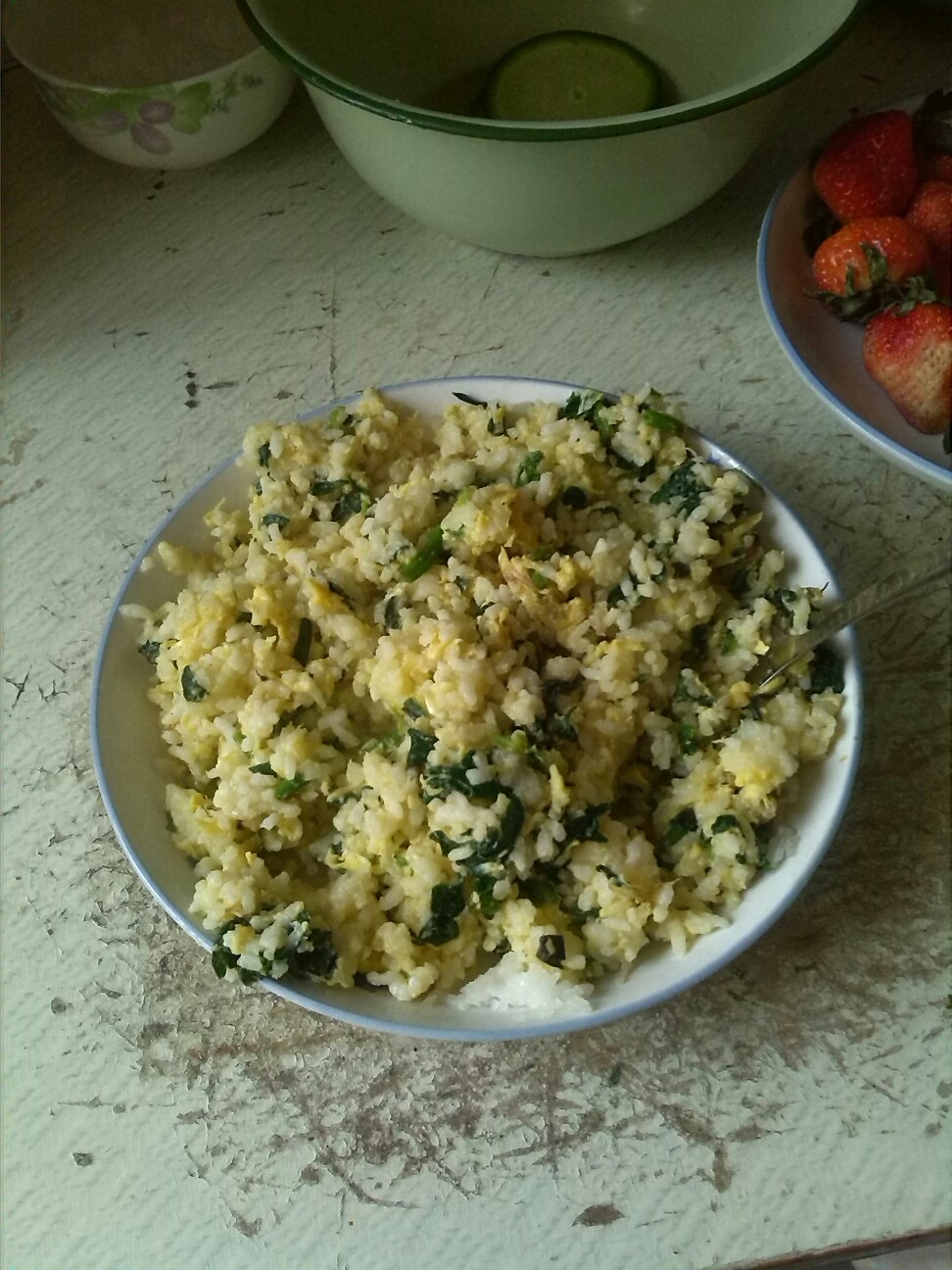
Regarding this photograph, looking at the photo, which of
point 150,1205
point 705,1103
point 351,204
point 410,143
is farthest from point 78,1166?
point 351,204

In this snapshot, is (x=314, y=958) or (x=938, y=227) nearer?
(x=314, y=958)

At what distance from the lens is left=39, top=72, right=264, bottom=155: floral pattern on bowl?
3.88 feet

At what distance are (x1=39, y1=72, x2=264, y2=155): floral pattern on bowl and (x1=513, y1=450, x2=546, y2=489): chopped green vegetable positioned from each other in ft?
2.15

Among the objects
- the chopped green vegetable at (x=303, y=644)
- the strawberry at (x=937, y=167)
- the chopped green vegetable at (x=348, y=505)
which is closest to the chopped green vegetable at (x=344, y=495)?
the chopped green vegetable at (x=348, y=505)

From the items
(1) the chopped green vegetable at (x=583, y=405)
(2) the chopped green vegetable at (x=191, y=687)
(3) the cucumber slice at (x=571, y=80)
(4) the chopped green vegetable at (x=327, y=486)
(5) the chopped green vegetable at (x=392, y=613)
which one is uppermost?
(3) the cucumber slice at (x=571, y=80)

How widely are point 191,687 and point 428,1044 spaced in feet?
1.11

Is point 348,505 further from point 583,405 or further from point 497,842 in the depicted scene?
point 497,842

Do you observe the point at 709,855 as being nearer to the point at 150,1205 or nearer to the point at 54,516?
the point at 150,1205

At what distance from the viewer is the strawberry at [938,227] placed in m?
1.11

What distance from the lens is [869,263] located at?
108cm

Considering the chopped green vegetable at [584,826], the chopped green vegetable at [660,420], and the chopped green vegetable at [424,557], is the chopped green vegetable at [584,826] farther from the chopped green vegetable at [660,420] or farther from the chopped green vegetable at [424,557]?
the chopped green vegetable at [660,420]

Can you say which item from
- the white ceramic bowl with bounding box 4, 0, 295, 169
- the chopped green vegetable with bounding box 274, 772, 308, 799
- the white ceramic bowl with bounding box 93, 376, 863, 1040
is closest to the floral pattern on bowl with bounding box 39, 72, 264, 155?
the white ceramic bowl with bounding box 4, 0, 295, 169

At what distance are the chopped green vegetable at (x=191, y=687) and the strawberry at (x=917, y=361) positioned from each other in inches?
28.9

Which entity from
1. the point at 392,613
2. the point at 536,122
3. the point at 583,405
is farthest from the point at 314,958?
the point at 536,122
